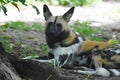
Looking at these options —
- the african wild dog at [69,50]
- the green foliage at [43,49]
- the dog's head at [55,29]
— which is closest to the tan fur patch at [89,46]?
the african wild dog at [69,50]

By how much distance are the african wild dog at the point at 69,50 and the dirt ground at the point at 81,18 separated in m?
0.27

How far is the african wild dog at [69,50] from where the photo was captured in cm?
570

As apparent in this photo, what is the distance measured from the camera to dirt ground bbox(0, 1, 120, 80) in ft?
23.9

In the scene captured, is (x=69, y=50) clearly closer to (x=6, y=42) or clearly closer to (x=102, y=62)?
(x=102, y=62)

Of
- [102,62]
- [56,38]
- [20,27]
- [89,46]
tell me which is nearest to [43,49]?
[56,38]

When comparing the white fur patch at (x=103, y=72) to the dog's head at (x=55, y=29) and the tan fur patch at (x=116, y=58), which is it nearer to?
the tan fur patch at (x=116, y=58)

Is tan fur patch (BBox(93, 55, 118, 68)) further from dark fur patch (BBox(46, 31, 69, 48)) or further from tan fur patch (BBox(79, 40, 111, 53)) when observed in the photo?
dark fur patch (BBox(46, 31, 69, 48))

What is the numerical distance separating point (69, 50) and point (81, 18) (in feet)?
15.7

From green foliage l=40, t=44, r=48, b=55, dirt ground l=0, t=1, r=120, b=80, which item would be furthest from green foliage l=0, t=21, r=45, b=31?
green foliage l=40, t=44, r=48, b=55

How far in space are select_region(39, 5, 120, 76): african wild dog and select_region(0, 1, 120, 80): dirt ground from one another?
0.27 metres

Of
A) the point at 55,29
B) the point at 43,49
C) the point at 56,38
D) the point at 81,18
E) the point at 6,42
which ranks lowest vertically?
the point at 81,18

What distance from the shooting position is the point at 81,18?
10.5 meters

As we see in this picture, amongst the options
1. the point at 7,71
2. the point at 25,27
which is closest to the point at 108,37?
the point at 25,27

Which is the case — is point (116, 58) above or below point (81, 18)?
above
